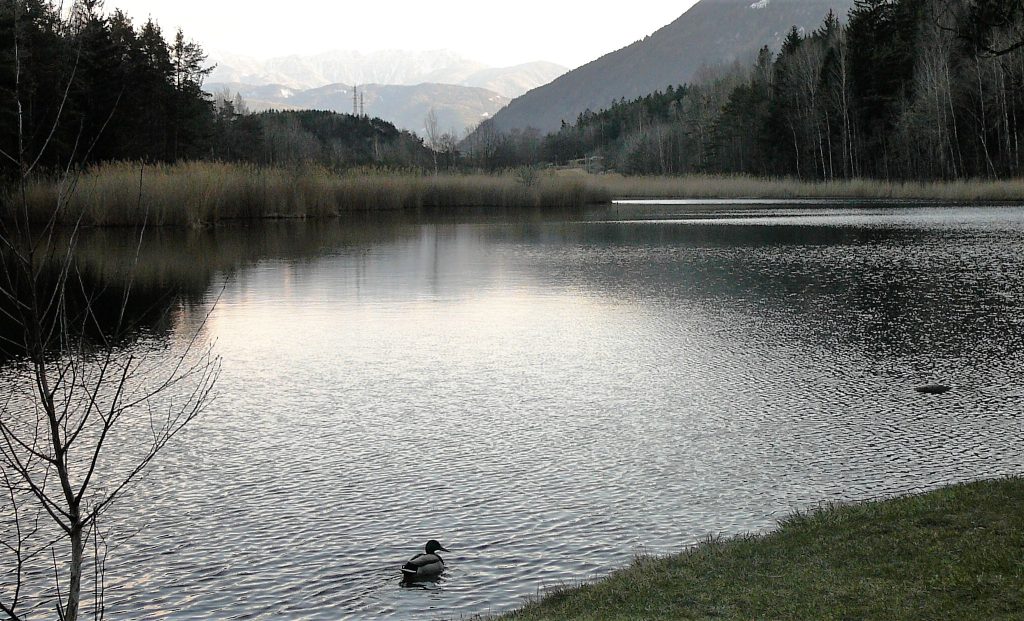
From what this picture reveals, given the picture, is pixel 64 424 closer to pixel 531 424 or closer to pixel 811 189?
pixel 531 424

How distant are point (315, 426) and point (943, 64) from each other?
56.5 metres

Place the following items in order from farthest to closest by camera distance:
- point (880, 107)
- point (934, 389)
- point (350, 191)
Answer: point (880, 107) → point (350, 191) → point (934, 389)

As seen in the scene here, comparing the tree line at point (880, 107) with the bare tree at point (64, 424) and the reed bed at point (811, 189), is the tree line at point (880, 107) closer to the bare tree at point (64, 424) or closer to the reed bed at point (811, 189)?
the reed bed at point (811, 189)

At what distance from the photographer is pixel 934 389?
9430 millimetres

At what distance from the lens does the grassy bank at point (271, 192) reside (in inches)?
1278

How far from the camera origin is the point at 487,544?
5.98 metres

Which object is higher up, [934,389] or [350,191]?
[350,191]

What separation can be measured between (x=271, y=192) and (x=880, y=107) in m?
46.3

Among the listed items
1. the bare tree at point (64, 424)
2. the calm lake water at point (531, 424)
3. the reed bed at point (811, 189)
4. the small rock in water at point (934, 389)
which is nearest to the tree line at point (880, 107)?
the reed bed at point (811, 189)

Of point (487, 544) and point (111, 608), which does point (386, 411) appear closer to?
point (487, 544)

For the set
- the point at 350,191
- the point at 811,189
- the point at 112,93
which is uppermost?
the point at 112,93

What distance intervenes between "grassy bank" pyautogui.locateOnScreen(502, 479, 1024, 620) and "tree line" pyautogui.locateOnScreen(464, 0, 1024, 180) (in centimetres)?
4054

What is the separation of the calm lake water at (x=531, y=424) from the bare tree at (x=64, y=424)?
0.31 meters

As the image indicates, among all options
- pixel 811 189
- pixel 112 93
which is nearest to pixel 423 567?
pixel 112 93
